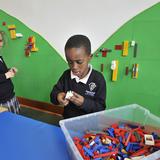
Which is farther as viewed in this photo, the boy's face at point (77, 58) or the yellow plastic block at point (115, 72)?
the yellow plastic block at point (115, 72)

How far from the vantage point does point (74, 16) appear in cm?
143

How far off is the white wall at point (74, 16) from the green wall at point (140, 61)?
0.07 meters

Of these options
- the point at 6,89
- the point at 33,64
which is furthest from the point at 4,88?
the point at 33,64

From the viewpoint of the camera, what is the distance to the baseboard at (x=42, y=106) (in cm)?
187

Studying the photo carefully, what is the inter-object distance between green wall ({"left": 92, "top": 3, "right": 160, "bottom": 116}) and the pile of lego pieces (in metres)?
0.80

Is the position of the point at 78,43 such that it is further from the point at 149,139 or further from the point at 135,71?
the point at 135,71

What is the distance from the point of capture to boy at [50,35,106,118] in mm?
722

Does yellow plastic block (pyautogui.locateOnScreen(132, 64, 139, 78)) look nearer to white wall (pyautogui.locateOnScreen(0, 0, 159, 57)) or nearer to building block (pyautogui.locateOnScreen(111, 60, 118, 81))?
building block (pyautogui.locateOnScreen(111, 60, 118, 81))

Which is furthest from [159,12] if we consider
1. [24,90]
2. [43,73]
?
[24,90]

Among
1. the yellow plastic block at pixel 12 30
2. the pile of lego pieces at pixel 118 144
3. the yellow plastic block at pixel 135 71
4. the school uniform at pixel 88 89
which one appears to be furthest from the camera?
the yellow plastic block at pixel 12 30

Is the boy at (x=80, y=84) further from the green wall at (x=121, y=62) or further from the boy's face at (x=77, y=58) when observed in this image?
the green wall at (x=121, y=62)

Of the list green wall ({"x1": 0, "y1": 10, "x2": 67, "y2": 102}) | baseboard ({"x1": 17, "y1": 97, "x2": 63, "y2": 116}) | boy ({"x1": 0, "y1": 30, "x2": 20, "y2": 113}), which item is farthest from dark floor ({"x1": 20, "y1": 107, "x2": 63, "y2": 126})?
boy ({"x1": 0, "y1": 30, "x2": 20, "y2": 113})

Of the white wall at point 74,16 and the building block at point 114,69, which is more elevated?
the white wall at point 74,16

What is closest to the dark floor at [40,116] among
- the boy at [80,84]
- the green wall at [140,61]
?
the green wall at [140,61]
